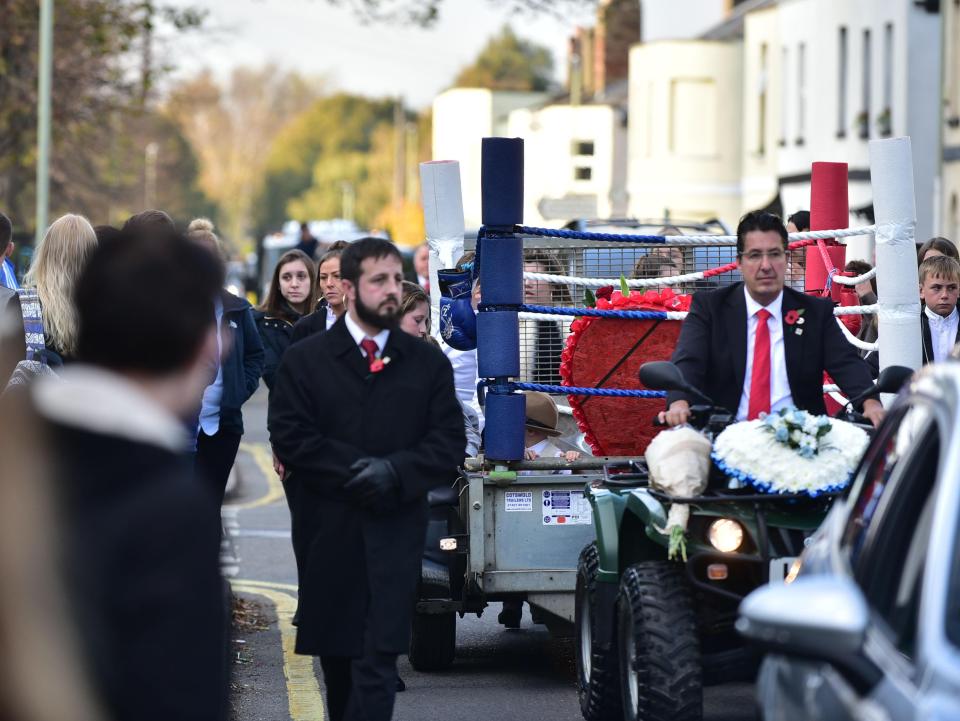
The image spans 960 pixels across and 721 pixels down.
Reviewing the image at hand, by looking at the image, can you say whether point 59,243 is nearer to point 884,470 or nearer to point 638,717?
point 638,717

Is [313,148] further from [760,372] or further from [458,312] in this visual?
[760,372]

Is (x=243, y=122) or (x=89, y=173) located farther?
(x=243, y=122)

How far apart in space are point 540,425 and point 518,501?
0.62 m

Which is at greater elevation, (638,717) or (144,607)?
(144,607)

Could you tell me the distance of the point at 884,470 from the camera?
170 inches

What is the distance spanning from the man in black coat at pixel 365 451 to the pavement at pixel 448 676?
1.45 meters

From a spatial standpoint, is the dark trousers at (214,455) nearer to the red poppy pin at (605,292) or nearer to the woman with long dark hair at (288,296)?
the woman with long dark hair at (288,296)

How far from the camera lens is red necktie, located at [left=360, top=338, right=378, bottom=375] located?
6434 millimetres

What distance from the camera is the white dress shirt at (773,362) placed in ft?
23.2

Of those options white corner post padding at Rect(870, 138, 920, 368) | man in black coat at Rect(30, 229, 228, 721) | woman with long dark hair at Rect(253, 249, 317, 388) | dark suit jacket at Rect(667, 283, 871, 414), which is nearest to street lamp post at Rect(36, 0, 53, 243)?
woman with long dark hair at Rect(253, 249, 317, 388)

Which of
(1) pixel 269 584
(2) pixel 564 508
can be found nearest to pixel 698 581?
(2) pixel 564 508

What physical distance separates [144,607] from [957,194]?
3114cm

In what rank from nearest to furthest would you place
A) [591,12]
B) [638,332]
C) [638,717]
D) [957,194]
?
[638,717] → [638,332] → [591,12] → [957,194]

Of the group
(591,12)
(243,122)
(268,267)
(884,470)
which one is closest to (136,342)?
(884,470)
